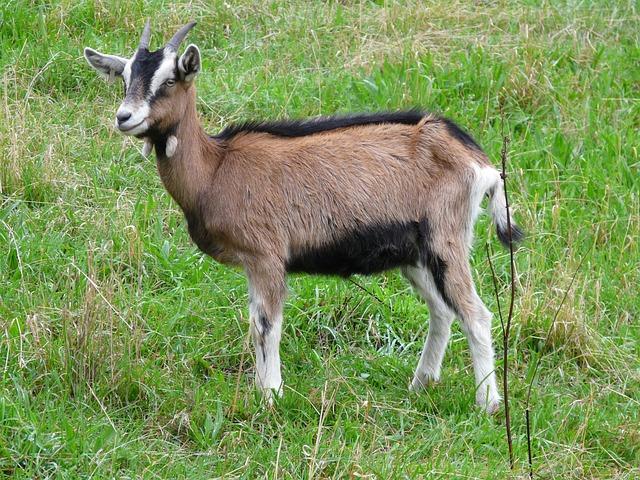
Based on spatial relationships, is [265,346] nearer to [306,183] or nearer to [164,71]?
[306,183]

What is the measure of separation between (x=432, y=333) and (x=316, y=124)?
1.30 meters

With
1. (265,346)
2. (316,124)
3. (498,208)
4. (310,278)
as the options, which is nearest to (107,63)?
(316,124)

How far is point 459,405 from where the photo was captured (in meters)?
6.11

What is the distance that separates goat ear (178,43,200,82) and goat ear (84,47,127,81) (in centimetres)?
35

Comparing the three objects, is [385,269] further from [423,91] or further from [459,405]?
[423,91]

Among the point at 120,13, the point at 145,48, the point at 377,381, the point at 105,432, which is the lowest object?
the point at 377,381

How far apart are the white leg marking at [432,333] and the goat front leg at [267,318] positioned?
31.2 inches

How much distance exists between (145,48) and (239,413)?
6.17ft

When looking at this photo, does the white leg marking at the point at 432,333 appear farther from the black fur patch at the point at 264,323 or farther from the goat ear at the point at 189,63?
the goat ear at the point at 189,63

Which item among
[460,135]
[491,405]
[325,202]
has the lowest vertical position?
[491,405]

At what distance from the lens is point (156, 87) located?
19.0 ft

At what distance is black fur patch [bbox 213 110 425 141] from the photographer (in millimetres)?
6348

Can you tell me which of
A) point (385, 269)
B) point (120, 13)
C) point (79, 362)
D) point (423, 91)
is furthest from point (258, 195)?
point (120, 13)

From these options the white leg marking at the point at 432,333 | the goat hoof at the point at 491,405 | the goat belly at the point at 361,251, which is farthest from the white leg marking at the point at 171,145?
the goat hoof at the point at 491,405
